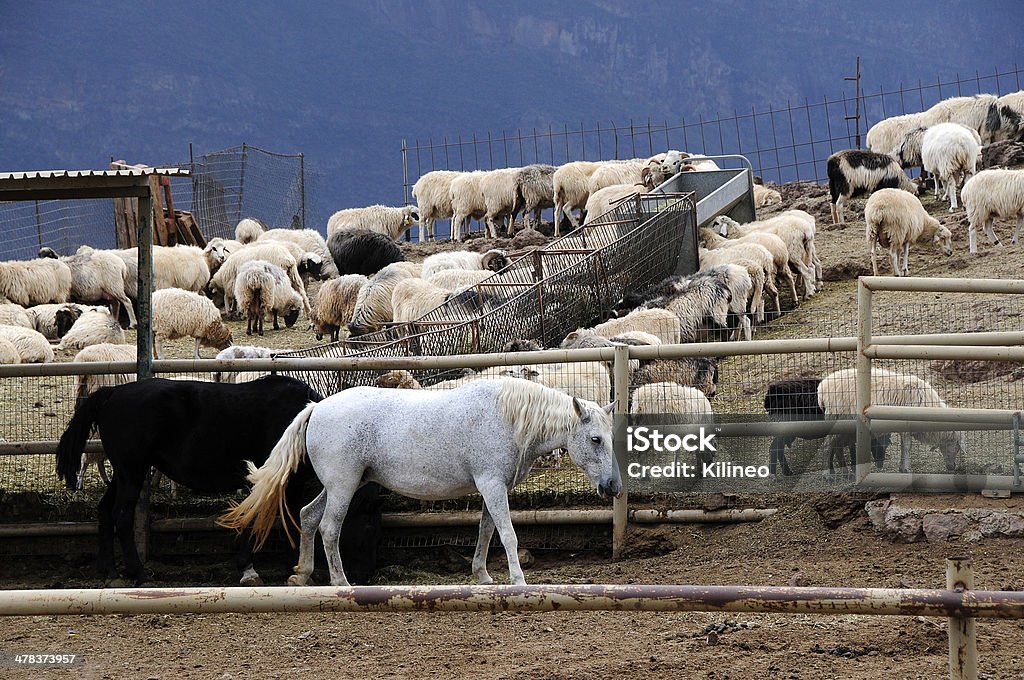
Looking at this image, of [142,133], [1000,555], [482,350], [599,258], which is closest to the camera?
[1000,555]

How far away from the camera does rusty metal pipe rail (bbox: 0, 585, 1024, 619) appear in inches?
139

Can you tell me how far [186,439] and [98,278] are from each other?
11.2 m

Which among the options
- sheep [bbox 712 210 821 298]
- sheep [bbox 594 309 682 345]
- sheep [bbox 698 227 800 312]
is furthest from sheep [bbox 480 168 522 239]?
sheep [bbox 594 309 682 345]

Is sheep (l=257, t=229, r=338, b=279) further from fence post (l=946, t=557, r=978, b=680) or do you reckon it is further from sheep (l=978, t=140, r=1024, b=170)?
fence post (l=946, t=557, r=978, b=680)

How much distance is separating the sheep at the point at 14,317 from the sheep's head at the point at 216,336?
2980 mm

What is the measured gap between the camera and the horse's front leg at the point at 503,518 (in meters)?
6.69

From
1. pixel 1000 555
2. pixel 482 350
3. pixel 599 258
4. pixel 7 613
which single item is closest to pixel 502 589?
pixel 7 613

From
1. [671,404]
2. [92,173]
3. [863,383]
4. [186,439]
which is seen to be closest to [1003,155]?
[671,404]

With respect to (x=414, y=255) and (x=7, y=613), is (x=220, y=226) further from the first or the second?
(x=7, y=613)

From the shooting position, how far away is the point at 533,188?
2330cm

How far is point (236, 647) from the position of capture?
20.3 feet

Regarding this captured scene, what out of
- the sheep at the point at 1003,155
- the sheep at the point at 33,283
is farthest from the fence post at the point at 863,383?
the sheep at the point at 1003,155

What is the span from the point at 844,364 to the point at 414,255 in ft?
40.8

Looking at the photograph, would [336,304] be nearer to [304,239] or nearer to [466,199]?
[304,239]
